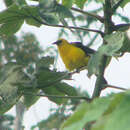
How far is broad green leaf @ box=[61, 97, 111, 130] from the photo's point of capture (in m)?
0.70

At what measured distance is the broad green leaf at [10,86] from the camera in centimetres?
138

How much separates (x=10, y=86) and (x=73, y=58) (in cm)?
187

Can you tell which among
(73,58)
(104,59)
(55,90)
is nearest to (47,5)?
(104,59)

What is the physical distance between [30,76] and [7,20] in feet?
0.99

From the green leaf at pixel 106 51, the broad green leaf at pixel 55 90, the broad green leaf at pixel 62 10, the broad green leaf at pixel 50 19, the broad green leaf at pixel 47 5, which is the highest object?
the broad green leaf at pixel 47 5

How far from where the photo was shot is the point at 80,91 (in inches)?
332

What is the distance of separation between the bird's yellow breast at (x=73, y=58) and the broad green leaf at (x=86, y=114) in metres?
2.25

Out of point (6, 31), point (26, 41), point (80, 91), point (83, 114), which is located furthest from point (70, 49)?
point (26, 41)

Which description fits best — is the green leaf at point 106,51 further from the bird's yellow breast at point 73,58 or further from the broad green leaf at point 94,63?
the bird's yellow breast at point 73,58

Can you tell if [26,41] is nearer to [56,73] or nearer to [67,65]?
[67,65]

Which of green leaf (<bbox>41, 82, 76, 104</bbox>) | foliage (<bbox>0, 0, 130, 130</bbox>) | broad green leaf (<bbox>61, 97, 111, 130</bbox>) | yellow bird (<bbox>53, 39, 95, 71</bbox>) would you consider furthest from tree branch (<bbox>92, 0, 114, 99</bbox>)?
yellow bird (<bbox>53, 39, 95, 71</bbox>)

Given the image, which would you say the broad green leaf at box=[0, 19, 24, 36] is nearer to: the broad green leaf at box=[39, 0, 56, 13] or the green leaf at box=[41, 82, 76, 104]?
the green leaf at box=[41, 82, 76, 104]

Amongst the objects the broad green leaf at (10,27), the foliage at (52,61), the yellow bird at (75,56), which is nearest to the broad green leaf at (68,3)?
the foliage at (52,61)

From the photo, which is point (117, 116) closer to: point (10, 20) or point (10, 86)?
point (10, 86)
